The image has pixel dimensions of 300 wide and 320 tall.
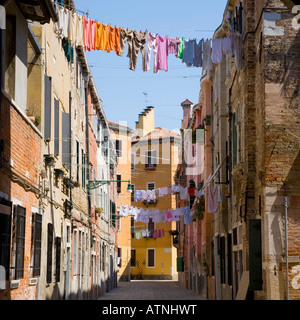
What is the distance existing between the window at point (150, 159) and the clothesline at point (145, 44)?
163 feet

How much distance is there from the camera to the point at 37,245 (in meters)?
15.9

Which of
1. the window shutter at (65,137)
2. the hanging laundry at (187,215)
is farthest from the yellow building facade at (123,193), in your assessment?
the window shutter at (65,137)

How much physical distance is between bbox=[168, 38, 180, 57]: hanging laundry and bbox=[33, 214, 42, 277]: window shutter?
21.9ft

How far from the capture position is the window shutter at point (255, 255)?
1761cm

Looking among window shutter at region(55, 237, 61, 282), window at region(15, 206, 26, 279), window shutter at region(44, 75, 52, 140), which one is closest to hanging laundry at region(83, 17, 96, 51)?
window shutter at region(44, 75, 52, 140)

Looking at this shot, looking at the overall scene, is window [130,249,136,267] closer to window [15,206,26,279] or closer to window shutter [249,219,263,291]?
window shutter [249,219,263,291]

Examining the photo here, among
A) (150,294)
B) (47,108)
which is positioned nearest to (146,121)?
(150,294)

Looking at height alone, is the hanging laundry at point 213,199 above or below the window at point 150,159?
below

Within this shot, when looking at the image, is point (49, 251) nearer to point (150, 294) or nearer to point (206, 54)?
point (206, 54)

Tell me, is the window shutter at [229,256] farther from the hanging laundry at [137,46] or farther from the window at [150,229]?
the window at [150,229]

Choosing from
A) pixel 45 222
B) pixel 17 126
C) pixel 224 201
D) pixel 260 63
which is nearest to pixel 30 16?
pixel 17 126

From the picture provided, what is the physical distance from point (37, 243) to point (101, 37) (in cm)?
611

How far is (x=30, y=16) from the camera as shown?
14.1 metres
